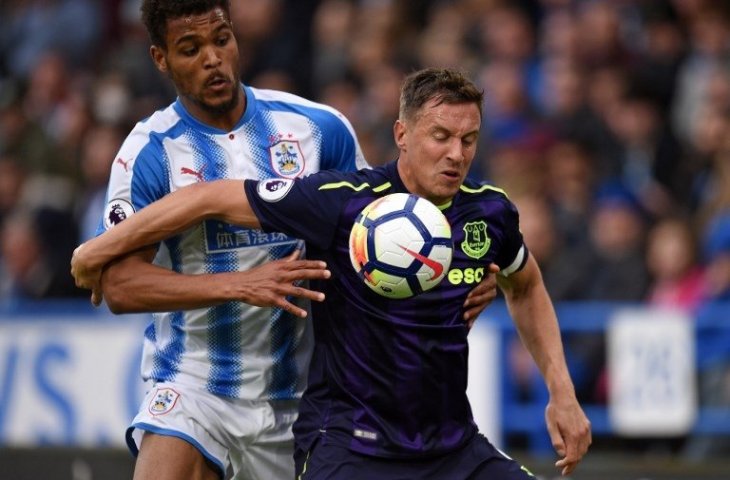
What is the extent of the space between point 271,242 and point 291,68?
8.05 meters

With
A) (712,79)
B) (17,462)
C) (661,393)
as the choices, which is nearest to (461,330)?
(661,393)

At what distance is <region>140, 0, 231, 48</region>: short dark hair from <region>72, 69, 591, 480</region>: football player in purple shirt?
28.6 inches

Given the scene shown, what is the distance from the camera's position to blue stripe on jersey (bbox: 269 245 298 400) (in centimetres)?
583

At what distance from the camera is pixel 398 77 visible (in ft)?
40.7

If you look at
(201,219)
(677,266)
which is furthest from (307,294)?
(677,266)

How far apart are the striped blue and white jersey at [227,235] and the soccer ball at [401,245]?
75cm

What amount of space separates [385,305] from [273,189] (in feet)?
1.96

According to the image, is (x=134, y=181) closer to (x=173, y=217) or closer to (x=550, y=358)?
(x=173, y=217)

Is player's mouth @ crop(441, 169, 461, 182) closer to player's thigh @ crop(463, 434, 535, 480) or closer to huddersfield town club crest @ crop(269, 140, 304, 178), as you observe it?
huddersfield town club crest @ crop(269, 140, 304, 178)

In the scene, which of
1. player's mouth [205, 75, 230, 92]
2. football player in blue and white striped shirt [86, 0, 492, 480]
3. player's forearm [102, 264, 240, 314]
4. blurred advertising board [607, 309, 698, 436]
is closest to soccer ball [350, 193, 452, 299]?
football player in blue and white striped shirt [86, 0, 492, 480]

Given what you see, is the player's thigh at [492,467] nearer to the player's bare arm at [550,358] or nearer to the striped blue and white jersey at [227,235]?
the player's bare arm at [550,358]

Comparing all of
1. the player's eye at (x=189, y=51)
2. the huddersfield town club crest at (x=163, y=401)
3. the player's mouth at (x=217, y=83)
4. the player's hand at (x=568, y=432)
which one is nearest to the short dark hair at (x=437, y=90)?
the player's mouth at (x=217, y=83)

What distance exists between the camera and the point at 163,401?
5695 mm

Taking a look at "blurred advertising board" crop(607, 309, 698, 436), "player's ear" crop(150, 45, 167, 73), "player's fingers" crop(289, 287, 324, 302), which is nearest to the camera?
"player's fingers" crop(289, 287, 324, 302)
